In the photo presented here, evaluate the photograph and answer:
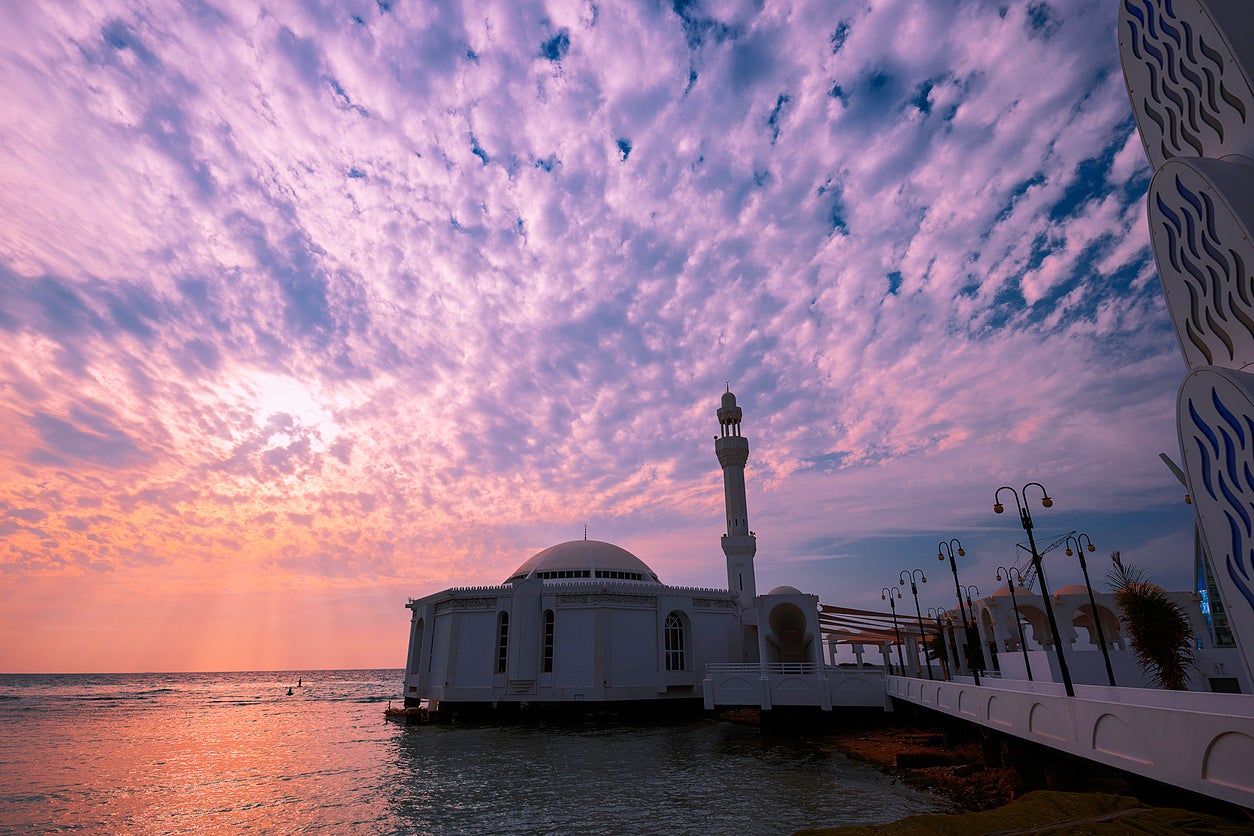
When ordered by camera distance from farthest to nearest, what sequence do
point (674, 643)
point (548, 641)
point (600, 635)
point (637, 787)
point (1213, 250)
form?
point (674, 643), point (548, 641), point (600, 635), point (637, 787), point (1213, 250)

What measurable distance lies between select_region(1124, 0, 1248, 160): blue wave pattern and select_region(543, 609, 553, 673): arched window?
4386 centimetres

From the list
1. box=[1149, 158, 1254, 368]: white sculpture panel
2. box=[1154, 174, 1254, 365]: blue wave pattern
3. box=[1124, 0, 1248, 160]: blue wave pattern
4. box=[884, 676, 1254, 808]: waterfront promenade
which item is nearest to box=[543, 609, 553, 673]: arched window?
box=[884, 676, 1254, 808]: waterfront promenade

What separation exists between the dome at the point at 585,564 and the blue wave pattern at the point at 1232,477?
151 feet

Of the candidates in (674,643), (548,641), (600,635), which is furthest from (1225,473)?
(674,643)

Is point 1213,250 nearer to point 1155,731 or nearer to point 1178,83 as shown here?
point 1178,83

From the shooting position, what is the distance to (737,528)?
2092 inches

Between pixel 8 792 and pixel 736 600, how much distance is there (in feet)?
143

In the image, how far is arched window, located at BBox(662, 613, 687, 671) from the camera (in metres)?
48.3

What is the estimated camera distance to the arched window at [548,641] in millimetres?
45956

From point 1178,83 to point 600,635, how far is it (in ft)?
139

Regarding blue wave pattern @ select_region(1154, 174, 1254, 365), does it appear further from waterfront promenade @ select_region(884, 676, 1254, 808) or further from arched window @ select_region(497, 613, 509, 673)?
arched window @ select_region(497, 613, 509, 673)

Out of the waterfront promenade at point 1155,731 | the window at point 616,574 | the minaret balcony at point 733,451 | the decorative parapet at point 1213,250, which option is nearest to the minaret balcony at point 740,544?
the minaret balcony at point 733,451

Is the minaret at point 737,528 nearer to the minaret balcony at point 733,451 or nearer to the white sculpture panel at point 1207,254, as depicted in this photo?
the minaret balcony at point 733,451

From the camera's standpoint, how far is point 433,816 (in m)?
18.3
